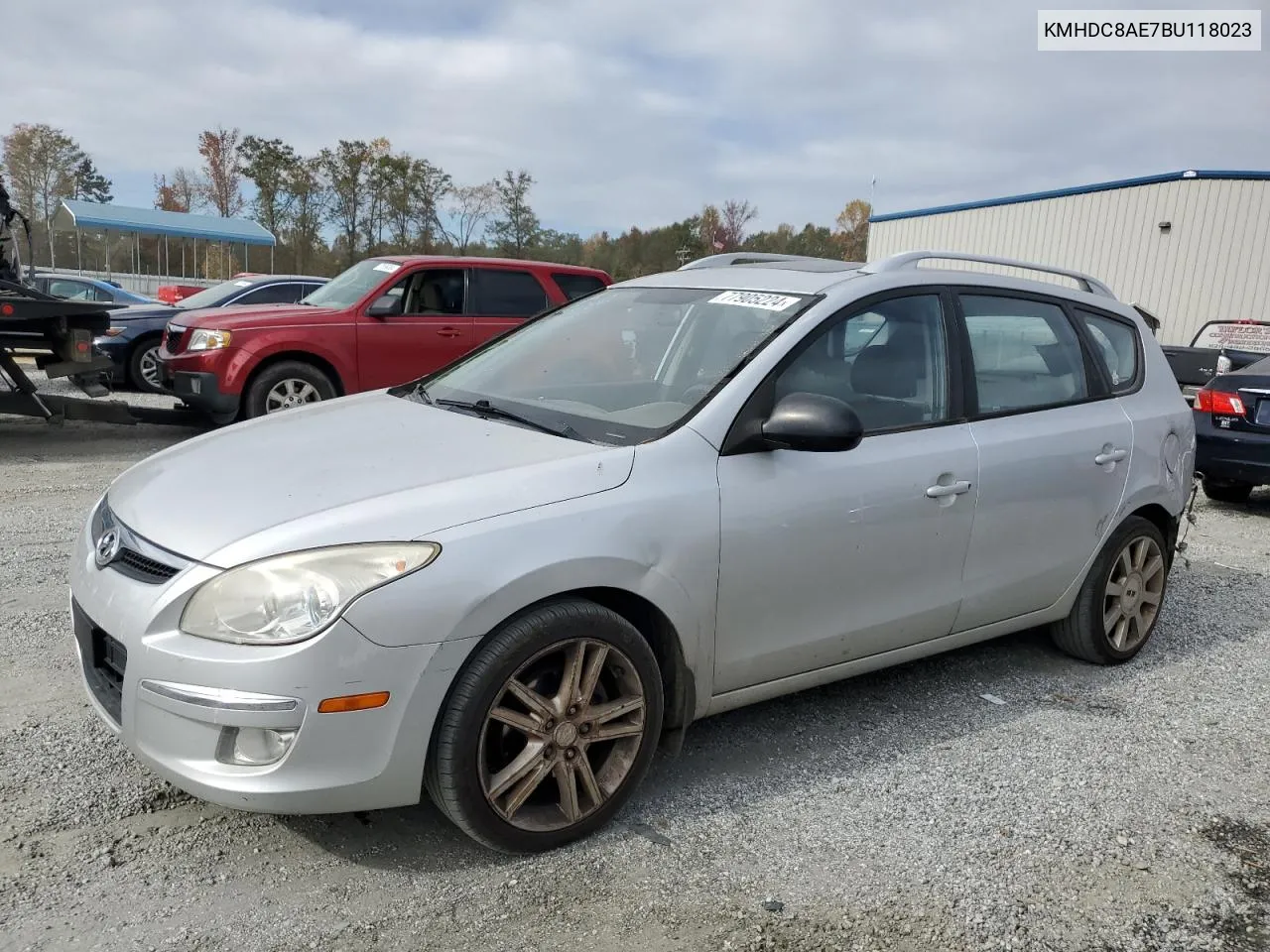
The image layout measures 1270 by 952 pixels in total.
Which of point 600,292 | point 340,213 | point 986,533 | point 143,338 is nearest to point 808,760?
point 986,533

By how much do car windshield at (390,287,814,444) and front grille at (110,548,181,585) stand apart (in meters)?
1.19

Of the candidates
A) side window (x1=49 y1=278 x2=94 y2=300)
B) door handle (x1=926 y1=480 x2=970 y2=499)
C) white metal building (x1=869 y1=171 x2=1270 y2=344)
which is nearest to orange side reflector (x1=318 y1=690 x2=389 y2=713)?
→ door handle (x1=926 y1=480 x2=970 y2=499)

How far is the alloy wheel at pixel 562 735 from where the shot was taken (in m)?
2.71

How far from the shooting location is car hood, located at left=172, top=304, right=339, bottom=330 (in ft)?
29.1

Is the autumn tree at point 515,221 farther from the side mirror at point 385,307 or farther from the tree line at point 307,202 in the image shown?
the side mirror at point 385,307

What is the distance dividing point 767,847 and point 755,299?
1.86 m

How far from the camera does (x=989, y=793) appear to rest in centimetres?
331

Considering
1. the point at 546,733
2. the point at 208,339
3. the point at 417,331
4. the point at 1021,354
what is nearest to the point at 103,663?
the point at 546,733

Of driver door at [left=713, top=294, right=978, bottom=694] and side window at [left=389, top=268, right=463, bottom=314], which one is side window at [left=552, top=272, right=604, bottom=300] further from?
driver door at [left=713, top=294, right=978, bottom=694]

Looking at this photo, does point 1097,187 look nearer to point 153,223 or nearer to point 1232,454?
point 1232,454

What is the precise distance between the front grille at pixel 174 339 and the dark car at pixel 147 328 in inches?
96.8

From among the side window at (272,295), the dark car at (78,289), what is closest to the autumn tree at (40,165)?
the dark car at (78,289)

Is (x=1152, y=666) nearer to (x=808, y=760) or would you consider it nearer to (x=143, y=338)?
(x=808, y=760)

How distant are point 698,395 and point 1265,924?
2.14 m
